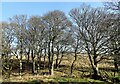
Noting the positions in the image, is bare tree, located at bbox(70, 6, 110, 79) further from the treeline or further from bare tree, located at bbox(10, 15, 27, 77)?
bare tree, located at bbox(10, 15, 27, 77)

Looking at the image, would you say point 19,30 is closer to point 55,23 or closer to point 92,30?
point 55,23

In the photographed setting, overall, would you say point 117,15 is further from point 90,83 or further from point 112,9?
point 90,83

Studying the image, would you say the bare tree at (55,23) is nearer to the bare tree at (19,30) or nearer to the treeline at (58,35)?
the treeline at (58,35)

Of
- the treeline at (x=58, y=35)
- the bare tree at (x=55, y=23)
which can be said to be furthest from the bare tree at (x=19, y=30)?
the bare tree at (x=55, y=23)

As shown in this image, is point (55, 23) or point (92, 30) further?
point (55, 23)

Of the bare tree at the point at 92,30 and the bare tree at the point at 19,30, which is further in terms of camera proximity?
the bare tree at the point at 19,30

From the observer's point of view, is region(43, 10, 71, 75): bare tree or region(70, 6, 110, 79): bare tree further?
region(43, 10, 71, 75): bare tree

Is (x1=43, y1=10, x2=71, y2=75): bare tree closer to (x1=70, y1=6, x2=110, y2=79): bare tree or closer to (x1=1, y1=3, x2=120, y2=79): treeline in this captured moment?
(x1=1, y1=3, x2=120, y2=79): treeline

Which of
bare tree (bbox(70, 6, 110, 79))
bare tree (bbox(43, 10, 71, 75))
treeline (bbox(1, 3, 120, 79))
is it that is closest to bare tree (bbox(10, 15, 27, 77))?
treeline (bbox(1, 3, 120, 79))

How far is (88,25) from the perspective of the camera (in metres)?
30.7

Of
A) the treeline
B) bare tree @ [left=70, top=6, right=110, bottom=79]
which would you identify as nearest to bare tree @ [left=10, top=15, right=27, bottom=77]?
the treeline

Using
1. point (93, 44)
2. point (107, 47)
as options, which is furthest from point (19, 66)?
point (107, 47)

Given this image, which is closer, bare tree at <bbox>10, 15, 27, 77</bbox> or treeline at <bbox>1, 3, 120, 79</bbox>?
treeline at <bbox>1, 3, 120, 79</bbox>

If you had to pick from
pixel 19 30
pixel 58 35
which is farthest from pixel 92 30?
pixel 19 30
